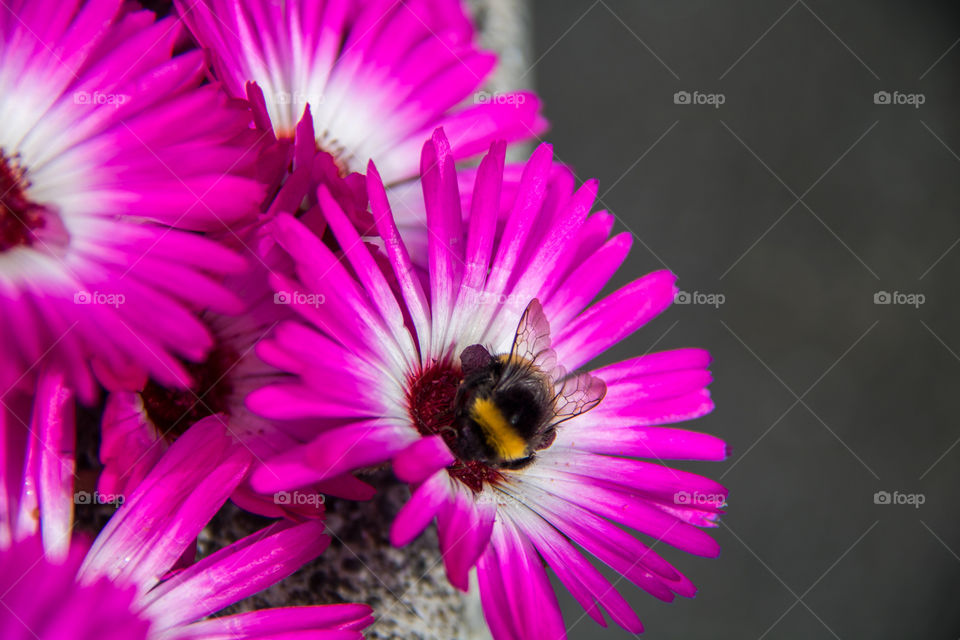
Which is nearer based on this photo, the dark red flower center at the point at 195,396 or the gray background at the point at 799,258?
the dark red flower center at the point at 195,396

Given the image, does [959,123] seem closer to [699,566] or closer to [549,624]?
[699,566]

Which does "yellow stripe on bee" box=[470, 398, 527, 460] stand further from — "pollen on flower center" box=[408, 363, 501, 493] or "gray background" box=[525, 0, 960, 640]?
"gray background" box=[525, 0, 960, 640]

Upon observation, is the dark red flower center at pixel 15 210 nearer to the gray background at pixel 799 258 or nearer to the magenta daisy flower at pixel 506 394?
the magenta daisy flower at pixel 506 394

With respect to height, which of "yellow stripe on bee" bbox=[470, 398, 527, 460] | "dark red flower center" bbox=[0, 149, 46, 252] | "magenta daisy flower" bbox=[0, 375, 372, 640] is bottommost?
"magenta daisy flower" bbox=[0, 375, 372, 640]

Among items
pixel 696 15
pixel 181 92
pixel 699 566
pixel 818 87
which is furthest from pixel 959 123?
pixel 181 92

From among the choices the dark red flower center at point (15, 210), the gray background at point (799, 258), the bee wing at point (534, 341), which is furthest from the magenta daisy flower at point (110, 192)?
the gray background at point (799, 258)

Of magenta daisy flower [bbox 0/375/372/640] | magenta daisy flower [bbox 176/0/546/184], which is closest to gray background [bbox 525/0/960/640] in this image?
magenta daisy flower [bbox 176/0/546/184]

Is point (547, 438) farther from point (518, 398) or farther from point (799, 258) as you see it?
point (799, 258)
